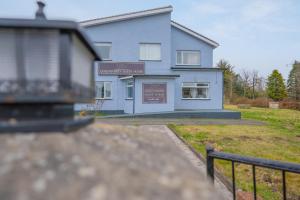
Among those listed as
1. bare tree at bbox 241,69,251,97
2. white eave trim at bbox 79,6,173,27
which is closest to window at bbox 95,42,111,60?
white eave trim at bbox 79,6,173,27

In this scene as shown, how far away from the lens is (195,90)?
1886 centimetres

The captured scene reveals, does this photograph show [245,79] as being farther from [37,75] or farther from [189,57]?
[37,75]

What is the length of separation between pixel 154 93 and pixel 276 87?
122 ft

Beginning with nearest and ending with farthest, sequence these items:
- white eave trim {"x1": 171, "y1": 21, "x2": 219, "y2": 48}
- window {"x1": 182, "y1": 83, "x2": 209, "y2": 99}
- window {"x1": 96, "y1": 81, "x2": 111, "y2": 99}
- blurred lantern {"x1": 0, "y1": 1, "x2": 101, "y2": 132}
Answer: blurred lantern {"x1": 0, "y1": 1, "x2": 101, "y2": 132} → window {"x1": 96, "y1": 81, "x2": 111, "y2": 99} → window {"x1": 182, "y1": 83, "x2": 209, "y2": 99} → white eave trim {"x1": 171, "y1": 21, "x2": 219, "y2": 48}

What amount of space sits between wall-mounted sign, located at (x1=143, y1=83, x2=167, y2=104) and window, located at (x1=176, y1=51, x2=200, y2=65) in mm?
4752

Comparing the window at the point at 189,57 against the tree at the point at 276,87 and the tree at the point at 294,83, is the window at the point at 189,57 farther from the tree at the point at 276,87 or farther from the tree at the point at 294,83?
the tree at the point at 276,87

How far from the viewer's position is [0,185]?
0.81m

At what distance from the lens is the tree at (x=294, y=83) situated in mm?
40491

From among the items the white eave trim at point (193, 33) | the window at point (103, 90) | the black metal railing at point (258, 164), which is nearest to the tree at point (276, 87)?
the white eave trim at point (193, 33)

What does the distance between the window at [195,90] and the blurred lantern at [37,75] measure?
17805 millimetres

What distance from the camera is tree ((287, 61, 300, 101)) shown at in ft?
133

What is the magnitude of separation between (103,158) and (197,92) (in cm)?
1835

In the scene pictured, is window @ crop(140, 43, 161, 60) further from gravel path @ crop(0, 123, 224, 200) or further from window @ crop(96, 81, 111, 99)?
gravel path @ crop(0, 123, 224, 200)

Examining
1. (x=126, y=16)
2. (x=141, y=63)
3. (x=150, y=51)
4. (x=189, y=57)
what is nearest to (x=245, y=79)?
(x=189, y=57)
